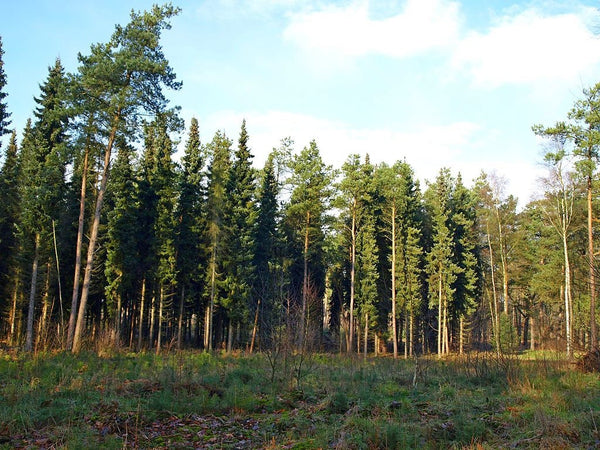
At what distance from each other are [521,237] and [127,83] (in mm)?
35425

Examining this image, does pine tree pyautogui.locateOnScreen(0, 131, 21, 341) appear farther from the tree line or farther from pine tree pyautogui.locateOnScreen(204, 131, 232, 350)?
pine tree pyautogui.locateOnScreen(204, 131, 232, 350)

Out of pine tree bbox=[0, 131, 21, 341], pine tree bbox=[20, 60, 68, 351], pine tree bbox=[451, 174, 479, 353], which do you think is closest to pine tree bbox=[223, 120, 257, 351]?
pine tree bbox=[20, 60, 68, 351]

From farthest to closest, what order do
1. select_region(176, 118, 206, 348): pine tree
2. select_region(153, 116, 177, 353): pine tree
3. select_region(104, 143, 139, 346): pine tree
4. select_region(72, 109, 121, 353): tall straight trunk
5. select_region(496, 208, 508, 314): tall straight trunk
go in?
select_region(496, 208, 508, 314): tall straight trunk < select_region(176, 118, 206, 348): pine tree < select_region(153, 116, 177, 353): pine tree < select_region(104, 143, 139, 346): pine tree < select_region(72, 109, 121, 353): tall straight trunk

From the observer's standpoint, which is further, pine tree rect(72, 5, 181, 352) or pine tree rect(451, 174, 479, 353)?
pine tree rect(451, 174, 479, 353)

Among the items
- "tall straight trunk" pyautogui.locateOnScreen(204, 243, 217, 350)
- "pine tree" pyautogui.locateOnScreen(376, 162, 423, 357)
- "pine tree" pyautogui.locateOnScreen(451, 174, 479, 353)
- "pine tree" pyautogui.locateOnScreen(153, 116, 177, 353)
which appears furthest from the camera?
"pine tree" pyautogui.locateOnScreen(451, 174, 479, 353)

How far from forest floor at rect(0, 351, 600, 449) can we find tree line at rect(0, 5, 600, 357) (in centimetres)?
830

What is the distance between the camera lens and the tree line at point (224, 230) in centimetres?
1981

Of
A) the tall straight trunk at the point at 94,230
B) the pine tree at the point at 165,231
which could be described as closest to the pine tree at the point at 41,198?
the tall straight trunk at the point at 94,230

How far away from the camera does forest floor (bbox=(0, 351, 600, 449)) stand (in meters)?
6.56

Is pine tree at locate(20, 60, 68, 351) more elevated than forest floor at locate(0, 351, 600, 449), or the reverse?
pine tree at locate(20, 60, 68, 351)

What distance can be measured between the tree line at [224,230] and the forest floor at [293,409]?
327 inches

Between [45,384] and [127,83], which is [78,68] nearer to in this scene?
[127,83]

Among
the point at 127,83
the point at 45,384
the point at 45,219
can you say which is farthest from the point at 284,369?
the point at 45,219

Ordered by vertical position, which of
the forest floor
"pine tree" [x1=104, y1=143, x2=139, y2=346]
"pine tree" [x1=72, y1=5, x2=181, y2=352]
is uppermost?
"pine tree" [x1=72, y1=5, x2=181, y2=352]
